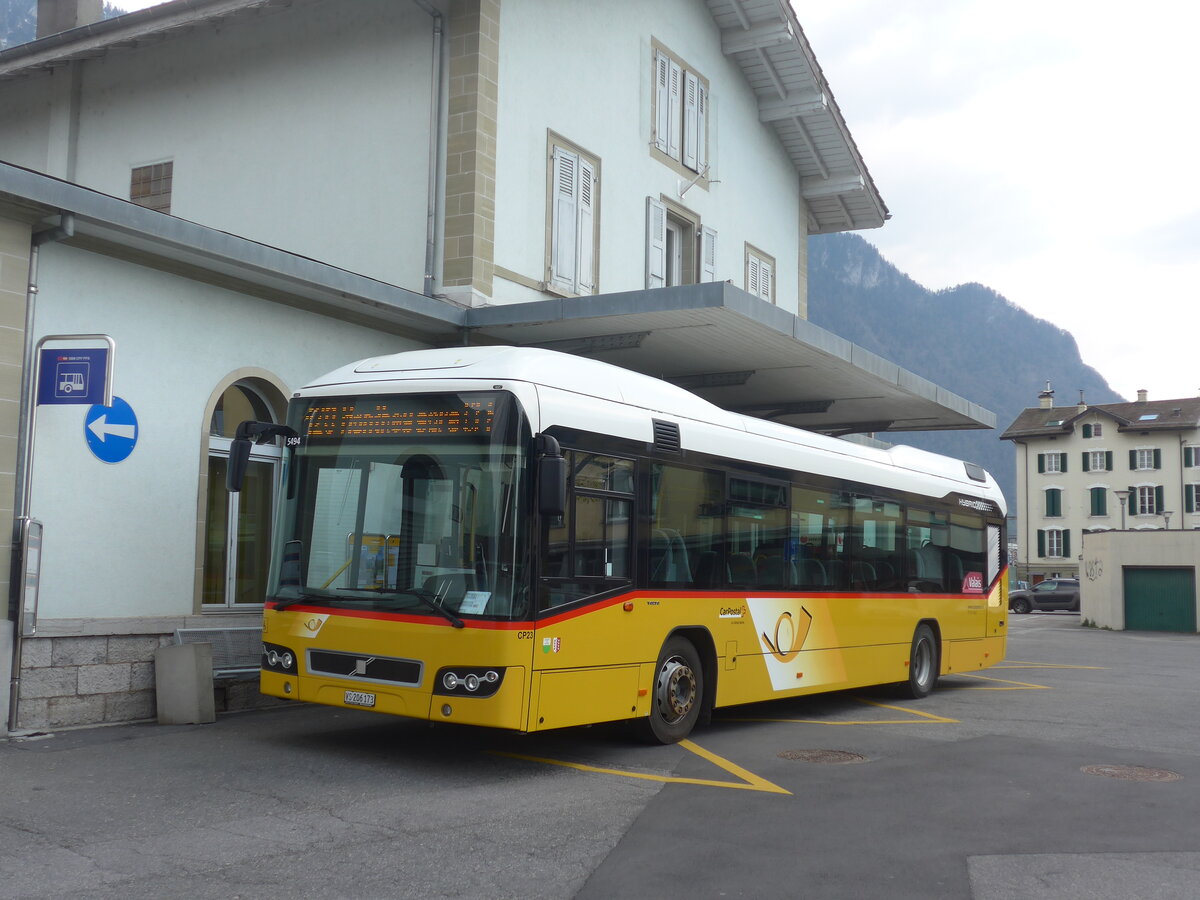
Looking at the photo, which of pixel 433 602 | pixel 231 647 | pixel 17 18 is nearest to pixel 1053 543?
pixel 231 647

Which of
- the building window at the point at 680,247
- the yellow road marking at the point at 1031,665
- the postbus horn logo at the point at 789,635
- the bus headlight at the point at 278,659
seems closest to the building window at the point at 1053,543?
the yellow road marking at the point at 1031,665

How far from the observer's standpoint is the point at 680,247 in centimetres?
2041

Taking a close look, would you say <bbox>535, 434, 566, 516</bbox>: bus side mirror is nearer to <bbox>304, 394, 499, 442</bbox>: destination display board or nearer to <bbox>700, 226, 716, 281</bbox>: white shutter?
<bbox>304, 394, 499, 442</bbox>: destination display board

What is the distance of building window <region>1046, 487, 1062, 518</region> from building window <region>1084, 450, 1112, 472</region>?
220 cm

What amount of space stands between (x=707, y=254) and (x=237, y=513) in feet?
35.0

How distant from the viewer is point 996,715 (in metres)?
12.7

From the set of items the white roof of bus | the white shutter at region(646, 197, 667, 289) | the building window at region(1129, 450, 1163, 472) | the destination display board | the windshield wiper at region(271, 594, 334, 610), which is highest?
the building window at region(1129, 450, 1163, 472)

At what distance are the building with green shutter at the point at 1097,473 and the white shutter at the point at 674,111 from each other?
5221 cm

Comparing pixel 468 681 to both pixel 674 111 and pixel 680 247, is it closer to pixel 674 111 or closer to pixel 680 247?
pixel 680 247

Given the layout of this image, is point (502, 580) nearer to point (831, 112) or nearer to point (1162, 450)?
point (831, 112)

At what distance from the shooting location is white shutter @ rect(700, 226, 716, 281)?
67.2 feet

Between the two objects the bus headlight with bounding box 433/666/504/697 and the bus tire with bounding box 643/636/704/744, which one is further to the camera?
the bus tire with bounding box 643/636/704/744

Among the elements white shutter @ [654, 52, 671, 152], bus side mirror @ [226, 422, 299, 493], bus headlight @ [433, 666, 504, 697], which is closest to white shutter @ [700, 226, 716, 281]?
white shutter @ [654, 52, 671, 152]

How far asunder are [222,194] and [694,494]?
33.9 ft
